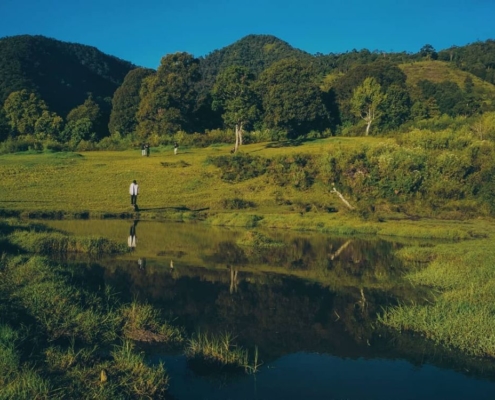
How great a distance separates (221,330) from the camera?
1204 centimetres

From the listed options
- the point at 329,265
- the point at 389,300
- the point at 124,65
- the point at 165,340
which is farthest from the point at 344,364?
the point at 124,65

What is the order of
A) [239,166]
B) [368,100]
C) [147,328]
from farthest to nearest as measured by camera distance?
[368,100] < [239,166] < [147,328]

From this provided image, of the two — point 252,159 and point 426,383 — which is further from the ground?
point 252,159

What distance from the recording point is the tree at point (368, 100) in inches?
2721

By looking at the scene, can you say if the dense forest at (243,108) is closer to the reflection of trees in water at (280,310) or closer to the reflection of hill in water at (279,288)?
the reflection of hill in water at (279,288)

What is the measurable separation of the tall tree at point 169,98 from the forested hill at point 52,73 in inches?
1209

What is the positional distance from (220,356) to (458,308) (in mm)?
6213

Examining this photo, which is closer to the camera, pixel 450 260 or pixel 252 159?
pixel 450 260

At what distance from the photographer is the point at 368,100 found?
70.4 meters

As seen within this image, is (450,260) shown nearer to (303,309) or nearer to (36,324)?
(303,309)

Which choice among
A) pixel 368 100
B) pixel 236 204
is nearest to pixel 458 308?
pixel 236 204

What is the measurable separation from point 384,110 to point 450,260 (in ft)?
177

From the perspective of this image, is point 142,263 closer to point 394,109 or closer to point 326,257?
point 326,257

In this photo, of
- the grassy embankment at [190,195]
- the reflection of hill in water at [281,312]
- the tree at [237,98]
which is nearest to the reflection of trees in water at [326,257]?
the reflection of hill in water at [281,312]
